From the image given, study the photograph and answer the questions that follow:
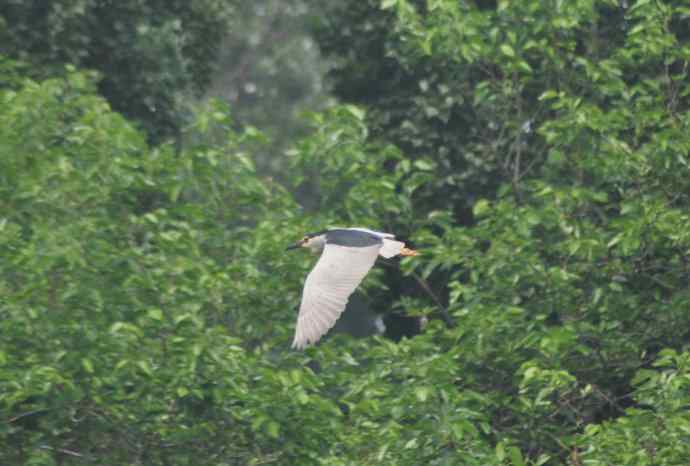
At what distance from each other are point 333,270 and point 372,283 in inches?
35.2

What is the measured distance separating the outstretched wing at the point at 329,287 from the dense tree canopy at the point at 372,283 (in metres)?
0.24

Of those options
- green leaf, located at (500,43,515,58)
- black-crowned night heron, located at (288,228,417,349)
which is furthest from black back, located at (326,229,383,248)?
green leaf, located at (500,43,515,58)

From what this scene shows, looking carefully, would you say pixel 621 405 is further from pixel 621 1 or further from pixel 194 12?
pixel 194 12

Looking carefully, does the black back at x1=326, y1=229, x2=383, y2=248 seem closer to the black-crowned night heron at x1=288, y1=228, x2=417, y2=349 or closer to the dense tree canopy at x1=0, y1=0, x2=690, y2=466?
the black-crowned night heron at x1=288, y1=228, x2=417, y2=349

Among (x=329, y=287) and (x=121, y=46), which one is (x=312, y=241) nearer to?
(x=329, y=287)

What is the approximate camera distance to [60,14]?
11.4 m

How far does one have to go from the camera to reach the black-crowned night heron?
765 cm

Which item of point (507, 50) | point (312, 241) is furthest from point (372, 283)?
point (507, 50)

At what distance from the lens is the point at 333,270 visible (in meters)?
7.91

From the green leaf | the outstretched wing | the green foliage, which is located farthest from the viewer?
the green foliage

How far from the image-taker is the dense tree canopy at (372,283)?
275 inches

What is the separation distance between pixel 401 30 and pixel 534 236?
170 centimetres

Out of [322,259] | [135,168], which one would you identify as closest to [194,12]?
[135,168]

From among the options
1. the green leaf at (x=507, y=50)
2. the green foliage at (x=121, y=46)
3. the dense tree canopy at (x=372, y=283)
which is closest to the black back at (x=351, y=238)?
the dense tree canopy at (x=372, y=283)
